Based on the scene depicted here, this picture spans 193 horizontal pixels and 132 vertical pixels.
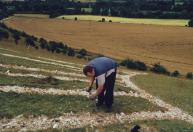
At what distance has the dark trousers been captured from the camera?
1004 inches

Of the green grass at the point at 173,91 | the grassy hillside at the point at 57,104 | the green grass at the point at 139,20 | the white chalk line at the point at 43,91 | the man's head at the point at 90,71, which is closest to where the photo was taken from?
the man's head at the point at 90,71

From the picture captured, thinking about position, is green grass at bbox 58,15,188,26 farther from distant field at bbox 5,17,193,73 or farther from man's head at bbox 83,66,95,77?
man's head at bbox 83,66,95,77

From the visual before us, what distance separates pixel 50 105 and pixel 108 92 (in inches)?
132

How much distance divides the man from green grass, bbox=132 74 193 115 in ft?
23.0

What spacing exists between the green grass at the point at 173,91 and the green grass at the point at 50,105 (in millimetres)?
4048

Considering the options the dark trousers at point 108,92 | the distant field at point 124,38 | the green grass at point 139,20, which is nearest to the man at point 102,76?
the dark trousers at point 108,92

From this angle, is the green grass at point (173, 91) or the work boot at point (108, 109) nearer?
the work boot at point (108, 109)

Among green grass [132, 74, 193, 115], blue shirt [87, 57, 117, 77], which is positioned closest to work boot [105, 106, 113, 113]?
blue shirt [87, 57, 117, 77]

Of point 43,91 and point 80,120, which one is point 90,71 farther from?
point 43,91

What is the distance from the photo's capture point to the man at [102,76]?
2420 cm

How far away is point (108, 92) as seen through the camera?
25.8m

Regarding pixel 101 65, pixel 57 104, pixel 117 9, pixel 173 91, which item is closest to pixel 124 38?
pixel 117 9

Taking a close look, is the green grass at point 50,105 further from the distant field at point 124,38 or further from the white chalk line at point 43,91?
the distant field at point 124,38

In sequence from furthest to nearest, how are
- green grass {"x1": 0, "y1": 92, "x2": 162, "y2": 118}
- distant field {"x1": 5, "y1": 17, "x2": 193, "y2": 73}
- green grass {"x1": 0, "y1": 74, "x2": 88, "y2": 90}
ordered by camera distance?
1. distant field {"x1": 5, "y1": 17, "x2": 193, "y2": 73}
2. green grass {"x1": 0, "y1": 74, "x2": 88, "y2": 90}
3. green grass {"x1": 0, "y1": 92, "x2": 162, "y2": 118}
